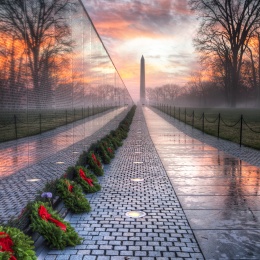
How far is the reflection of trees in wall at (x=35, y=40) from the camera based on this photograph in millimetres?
5910

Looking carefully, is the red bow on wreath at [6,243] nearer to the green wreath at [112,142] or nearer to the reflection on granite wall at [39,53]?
the reflection on granite wall at [39,53]

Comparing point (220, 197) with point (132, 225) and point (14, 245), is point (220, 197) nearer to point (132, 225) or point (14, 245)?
point (132, 225)

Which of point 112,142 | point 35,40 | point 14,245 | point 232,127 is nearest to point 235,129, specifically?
point 232,127

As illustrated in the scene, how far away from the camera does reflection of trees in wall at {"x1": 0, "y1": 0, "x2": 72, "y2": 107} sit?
5910mm

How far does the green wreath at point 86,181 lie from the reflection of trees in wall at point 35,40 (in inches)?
84.1

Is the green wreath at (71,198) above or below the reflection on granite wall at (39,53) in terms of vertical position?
below

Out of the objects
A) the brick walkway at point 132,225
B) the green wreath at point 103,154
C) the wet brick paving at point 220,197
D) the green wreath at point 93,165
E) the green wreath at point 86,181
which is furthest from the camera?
the green wreath at point 103,154

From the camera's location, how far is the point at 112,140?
36.8 ft

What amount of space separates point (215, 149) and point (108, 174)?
530 cm

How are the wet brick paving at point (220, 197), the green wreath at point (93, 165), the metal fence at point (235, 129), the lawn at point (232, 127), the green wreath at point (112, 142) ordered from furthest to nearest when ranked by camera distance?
the lawn at point (232, 127)
the metal fence at point (235, 129)
the green wreath at point (112, 142)
the green wreath at point (93, 165)
the wet brick paving at point (220, 197)

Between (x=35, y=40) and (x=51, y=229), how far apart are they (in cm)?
418

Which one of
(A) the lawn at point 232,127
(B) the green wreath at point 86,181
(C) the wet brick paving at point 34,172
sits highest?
(B) the green wreath at point 86,181

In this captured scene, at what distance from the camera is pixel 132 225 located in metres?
4.23

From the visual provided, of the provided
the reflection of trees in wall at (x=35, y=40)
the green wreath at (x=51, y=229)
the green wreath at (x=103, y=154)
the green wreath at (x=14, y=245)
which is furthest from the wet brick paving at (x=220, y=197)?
the reflection of trees in wall at (x=35, y=40)
